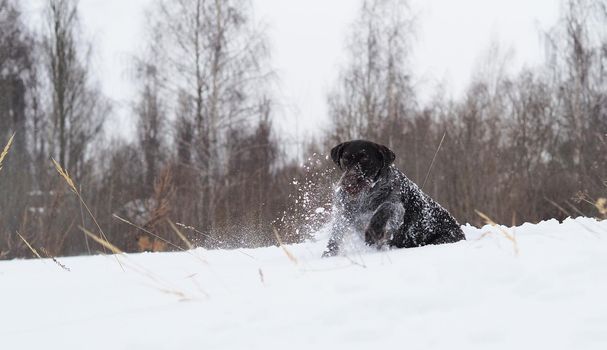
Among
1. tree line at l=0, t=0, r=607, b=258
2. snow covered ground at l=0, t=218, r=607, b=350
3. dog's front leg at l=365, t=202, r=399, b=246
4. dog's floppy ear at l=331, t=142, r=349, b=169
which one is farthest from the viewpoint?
tree line at l=0, t=0, r=607, b=258

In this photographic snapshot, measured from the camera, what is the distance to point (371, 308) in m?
1.70

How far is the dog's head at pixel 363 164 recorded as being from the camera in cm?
392

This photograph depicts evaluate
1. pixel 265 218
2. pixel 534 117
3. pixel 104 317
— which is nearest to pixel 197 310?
pixel 104 317

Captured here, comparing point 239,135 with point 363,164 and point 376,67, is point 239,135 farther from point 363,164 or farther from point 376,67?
point 363,164

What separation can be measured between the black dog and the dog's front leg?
10 millimetres

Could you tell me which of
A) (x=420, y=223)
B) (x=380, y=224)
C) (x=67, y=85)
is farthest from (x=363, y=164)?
(x=67, y=85)

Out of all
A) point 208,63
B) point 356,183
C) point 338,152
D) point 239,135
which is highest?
point 208,63

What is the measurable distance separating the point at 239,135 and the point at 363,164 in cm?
1037

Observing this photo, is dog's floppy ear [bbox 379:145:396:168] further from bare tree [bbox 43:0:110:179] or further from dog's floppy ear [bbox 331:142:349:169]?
bare tree [bbox 43:0:110:179]

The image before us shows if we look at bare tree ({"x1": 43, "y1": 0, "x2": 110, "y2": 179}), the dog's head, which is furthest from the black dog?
bare tree ({"x1": 43, "y1": 0, "x2": 110, "y2": 179})

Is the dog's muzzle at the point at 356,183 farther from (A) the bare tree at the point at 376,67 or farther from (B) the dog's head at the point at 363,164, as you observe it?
(A) the bare tree at the point at 376,67

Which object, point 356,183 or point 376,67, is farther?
point 376,67

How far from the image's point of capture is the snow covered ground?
148 centimetres

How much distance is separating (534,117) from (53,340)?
1828 centimetres
